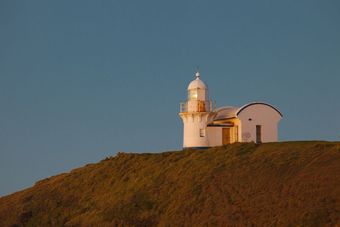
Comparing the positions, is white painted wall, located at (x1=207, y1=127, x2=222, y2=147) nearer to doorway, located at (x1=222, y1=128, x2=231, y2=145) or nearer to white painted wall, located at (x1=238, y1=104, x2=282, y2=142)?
doorway, located at (x1=222, y1=128, x2=231, y2=145)

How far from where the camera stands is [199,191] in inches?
1278

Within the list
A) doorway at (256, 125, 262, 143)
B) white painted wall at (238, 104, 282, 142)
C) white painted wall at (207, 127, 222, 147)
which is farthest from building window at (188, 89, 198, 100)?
doorway at (256, 125, 262, 143)

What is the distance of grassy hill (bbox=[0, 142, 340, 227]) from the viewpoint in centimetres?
2691

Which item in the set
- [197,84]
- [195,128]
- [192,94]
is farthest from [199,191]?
[197,84]

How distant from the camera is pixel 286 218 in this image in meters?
25.5

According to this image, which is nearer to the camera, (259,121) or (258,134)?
(259,121)

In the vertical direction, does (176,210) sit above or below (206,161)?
below

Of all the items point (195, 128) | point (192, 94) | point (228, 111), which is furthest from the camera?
point (228, 111)

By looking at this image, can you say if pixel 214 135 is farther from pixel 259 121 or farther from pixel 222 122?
pixel 259 121

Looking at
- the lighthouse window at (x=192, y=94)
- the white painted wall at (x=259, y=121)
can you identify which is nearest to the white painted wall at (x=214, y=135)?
the white painted wall at (x=259, y=121)

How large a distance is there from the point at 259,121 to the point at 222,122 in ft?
10.9

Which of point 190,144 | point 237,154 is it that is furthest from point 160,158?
point 237,154

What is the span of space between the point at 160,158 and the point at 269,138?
31.3 feet

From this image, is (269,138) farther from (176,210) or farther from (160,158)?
(176,210)
